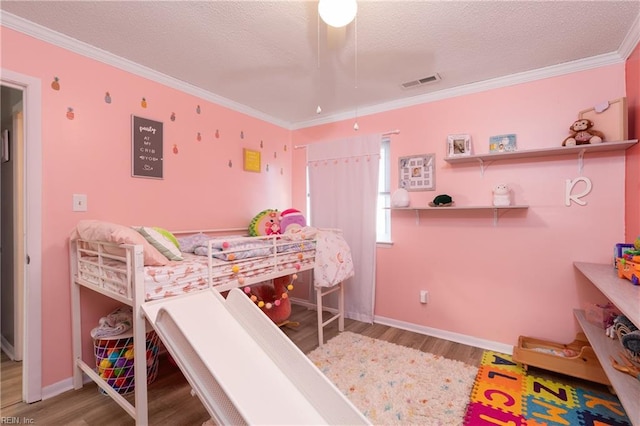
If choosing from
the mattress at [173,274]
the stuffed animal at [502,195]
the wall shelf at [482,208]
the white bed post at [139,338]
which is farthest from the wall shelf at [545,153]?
the white bed post at [139,338]

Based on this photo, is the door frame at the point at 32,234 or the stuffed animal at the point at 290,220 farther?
the stuffed animal at the point at 290,220

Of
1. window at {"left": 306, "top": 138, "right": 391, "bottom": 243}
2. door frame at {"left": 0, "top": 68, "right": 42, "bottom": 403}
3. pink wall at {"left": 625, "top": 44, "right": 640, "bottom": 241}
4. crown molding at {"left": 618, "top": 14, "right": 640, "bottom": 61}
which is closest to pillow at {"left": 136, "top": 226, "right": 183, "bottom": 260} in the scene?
door frame at {"left": 0, "top": 68, "right": 42, "bottom": 403}

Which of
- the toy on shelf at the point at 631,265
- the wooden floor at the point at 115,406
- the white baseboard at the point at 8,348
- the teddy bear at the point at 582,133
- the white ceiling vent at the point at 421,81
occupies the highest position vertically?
the white ceiling vent at the point at 421,81

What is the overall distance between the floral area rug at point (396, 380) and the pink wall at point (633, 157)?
1519mm

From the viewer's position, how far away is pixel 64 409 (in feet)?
5.99

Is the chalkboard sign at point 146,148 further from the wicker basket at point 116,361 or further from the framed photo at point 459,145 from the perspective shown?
the framed photo at point 459,145

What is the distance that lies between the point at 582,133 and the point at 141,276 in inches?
120

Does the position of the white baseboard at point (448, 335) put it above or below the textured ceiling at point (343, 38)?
below

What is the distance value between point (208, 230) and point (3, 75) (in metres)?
1.69

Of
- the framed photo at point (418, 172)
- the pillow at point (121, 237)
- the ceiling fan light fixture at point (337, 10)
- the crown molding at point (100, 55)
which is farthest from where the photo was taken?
the framed photo at point (418, 172)

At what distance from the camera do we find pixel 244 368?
52.8 inches

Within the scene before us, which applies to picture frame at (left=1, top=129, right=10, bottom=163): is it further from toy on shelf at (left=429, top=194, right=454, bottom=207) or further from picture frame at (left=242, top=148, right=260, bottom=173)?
toy on shelf at (left=429, top=194, right=454, bottom=207)

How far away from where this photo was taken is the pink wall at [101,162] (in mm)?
1949

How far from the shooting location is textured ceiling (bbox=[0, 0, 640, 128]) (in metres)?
1.73
